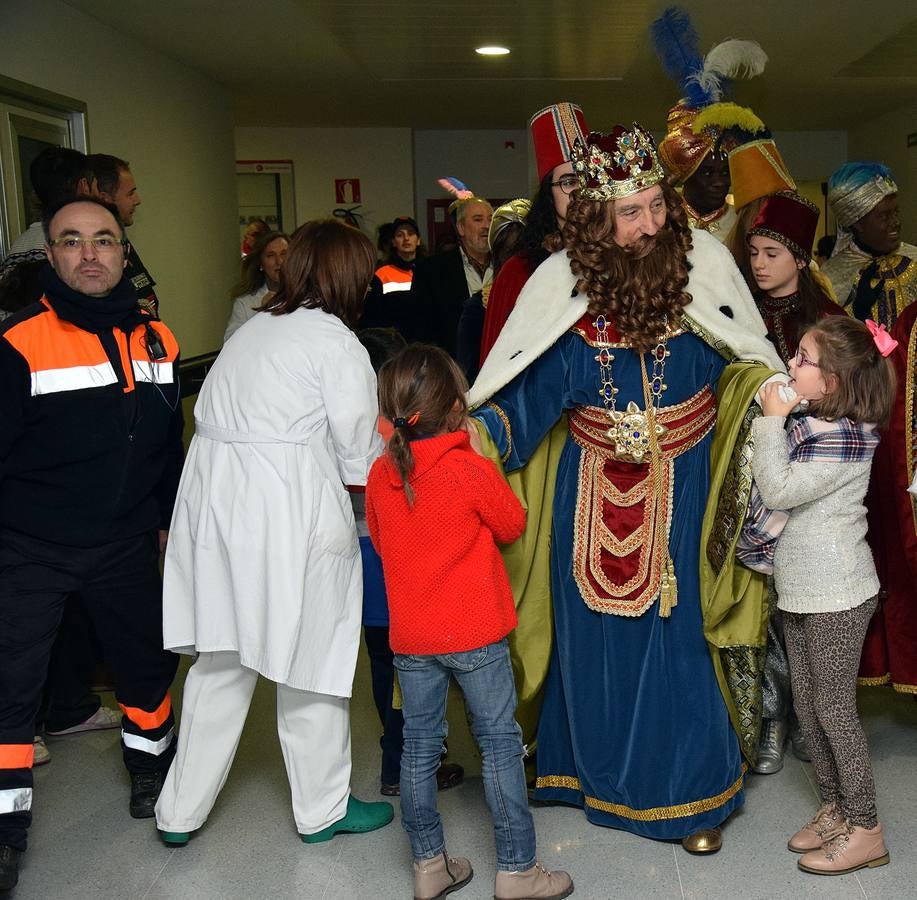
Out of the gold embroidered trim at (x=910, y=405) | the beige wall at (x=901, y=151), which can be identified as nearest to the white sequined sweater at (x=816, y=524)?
the gold embroidered trim at (x=910, y=405)

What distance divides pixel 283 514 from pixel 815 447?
1.22 m

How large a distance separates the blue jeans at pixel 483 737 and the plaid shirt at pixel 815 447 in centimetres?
68

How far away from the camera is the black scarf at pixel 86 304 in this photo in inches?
102

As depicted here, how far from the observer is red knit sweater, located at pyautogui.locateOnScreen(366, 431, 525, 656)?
2305mm

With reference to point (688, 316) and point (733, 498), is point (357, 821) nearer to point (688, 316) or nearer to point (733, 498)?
point (733, 498)

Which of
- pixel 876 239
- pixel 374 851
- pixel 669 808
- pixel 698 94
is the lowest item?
pixel 374 851

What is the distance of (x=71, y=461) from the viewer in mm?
2643

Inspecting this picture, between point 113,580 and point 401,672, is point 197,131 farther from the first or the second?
point 401,672

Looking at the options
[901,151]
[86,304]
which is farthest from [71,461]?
[901,151]

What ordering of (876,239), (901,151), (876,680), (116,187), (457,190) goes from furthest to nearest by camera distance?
(901,151)
(457,190)
(116,187)
(876,239)
(876,680)

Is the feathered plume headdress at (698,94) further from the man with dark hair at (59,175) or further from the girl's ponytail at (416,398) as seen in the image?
the man with dark hair at (59,175)

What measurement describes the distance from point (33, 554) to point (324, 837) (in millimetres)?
1025

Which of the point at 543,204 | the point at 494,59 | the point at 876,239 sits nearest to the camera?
the point at 543,204

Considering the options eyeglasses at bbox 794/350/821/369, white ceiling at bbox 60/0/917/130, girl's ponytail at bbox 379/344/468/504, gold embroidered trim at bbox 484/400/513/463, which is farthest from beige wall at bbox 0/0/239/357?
eyeglasses at bbox 794/350/821/369
